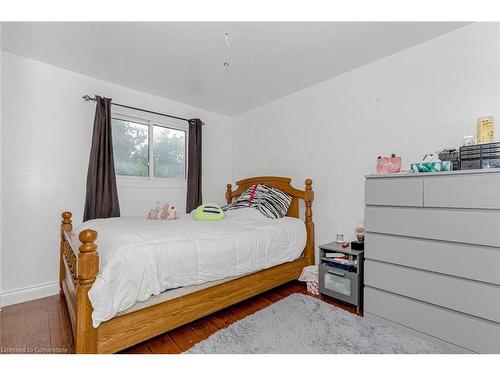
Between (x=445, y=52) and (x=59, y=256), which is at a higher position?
(x=445, y=52)

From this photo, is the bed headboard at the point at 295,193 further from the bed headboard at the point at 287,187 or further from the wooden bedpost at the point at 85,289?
the wooden bedpost at the point at 85,289

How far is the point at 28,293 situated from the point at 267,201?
2.56 m

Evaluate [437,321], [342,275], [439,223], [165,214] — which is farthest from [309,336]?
[165,214]

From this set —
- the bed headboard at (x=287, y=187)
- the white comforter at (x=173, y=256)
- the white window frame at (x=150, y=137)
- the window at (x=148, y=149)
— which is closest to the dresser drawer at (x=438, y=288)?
the white comforter at (x=173, y=256)

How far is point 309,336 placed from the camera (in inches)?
64.6

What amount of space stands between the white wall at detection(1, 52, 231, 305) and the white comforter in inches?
30.4

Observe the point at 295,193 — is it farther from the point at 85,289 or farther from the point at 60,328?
the point at 60,328

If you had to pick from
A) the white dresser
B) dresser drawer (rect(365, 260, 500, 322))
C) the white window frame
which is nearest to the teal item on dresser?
the white dresser

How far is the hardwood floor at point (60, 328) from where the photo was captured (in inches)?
60.2

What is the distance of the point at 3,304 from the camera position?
218 cm

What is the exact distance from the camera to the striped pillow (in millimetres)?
2809

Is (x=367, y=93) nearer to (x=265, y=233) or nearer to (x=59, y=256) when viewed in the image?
(x=265, y=233)
